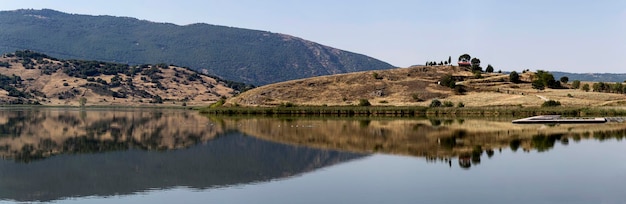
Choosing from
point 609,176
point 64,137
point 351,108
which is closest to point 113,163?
point 64,137

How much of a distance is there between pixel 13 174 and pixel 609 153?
3710cm

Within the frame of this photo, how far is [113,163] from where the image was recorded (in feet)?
123

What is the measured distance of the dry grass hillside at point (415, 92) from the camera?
367 feet

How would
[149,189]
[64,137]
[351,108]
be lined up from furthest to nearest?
[351,108] → [64,137] → [149,189]

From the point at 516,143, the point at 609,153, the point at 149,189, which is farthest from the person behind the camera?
the point at 516,143

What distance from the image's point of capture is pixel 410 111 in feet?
350

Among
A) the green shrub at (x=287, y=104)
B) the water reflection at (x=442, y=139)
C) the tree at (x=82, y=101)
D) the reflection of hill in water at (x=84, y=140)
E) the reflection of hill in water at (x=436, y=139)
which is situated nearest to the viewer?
the water reflection at (x=442, y=139)

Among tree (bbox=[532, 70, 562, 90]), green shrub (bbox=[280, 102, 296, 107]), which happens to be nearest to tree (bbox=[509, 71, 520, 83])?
tree (bbox=[532, 70, 562, 90])

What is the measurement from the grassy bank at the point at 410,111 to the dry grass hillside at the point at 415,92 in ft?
25.0

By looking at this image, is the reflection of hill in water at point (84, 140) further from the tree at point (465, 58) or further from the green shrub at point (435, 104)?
the tree at point (465, 58)

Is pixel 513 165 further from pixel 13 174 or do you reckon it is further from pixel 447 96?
pixel 447 96

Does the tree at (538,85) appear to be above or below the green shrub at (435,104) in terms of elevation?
above

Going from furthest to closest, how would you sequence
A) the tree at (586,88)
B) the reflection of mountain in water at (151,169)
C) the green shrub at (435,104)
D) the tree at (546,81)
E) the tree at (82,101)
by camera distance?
the tree at (82,101)
the tree at (546,81)
the tree at (586,88)
the green shrub at (435,104)
the reflection of mountain in water at (151,169)

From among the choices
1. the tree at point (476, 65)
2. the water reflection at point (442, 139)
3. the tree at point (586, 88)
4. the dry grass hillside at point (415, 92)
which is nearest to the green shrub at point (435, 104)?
the dry grass hillside at point (415, 92)
